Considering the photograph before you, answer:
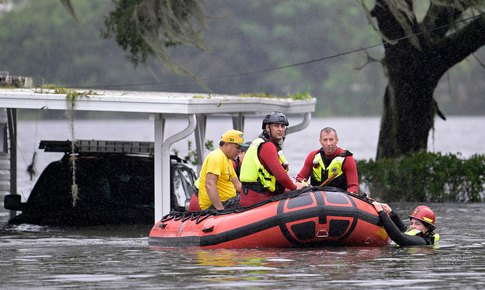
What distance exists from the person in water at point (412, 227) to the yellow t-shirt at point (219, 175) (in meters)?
2.00

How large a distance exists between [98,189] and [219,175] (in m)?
4.54

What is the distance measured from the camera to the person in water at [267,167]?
16.4 m

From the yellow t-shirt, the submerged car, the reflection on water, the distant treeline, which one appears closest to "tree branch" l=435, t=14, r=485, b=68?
the submerged car

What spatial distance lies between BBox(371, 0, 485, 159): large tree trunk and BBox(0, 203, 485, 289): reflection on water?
815cm

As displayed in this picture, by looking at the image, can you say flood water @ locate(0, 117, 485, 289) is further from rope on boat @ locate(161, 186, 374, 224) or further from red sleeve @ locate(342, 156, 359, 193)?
red sleeve @ locate(342, 156, 359, 193)

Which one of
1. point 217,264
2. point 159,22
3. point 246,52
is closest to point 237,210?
point 217,264

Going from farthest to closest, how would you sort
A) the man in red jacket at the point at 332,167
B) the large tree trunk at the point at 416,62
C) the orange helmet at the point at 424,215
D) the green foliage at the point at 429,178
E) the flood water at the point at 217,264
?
the large tree trunk at the point at 416,62
the green foliage at the point at 429,178
the man in red jacket at the point at 332,167
the orange helmet at the point at 424,215
the flood water at the point at 217,264

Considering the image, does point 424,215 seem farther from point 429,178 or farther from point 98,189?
point 429,178

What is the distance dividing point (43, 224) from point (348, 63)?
64872 millimetres

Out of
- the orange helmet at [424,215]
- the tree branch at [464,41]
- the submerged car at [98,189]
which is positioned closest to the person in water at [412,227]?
the orange helmet at [424,215]

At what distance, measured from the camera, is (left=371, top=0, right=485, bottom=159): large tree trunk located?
2653 centimetres

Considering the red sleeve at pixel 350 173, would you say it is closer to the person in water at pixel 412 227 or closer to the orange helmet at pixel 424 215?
the person in water at pixel 412 227

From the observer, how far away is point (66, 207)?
2180 centimetres

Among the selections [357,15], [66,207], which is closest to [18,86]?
[66,207]
